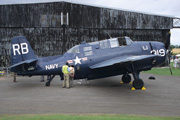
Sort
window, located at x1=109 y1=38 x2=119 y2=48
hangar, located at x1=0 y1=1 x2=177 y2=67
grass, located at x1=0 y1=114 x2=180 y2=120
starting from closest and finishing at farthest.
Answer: grass, located at x1=0 y1=114 x2=180 y2=120, window, located at x1=109 y1=38 x2=119 y2=48, hangar, located at x1=0 y1=1 x2=177 y2=67

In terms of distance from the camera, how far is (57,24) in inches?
1071

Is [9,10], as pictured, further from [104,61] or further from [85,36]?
[104,61]

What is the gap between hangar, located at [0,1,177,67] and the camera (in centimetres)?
2633

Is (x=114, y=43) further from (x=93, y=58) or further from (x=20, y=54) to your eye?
(x=20, y=54)

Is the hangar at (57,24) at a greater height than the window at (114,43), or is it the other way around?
the hangar at (57,24)

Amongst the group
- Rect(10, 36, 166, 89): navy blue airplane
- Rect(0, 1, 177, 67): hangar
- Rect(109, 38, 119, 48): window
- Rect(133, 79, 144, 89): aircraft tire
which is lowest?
Rect(133, 79, 144, 89): aircraft tire

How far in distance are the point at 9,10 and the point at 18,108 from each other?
71.2 feet

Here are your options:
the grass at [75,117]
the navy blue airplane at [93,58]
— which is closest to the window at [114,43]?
the navy blue airplane at [93,58]

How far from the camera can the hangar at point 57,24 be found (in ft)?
86.4

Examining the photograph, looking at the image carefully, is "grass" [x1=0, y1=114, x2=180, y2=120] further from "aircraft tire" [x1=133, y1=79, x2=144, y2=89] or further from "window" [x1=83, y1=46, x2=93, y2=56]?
"window" [x1=83, y1=46, x2=93, y2=56]

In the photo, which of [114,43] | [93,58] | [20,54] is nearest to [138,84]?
[114,43]

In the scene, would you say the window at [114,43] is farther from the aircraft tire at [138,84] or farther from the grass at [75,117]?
the grass at [75,117]

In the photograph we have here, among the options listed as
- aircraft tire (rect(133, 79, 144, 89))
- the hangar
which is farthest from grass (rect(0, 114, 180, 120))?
the hangar

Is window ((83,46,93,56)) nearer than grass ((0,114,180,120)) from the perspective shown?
No
